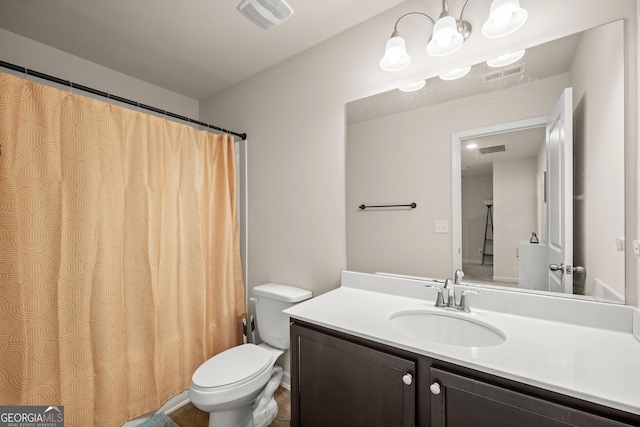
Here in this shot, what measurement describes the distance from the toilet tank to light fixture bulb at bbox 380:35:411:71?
1457 millimetres

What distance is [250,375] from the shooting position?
1.45 metres

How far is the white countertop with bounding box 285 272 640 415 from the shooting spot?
71cm

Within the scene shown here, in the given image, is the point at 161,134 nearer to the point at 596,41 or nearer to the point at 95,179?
the point at 95,179

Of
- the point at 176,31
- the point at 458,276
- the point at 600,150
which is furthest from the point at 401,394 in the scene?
the point at 176,31

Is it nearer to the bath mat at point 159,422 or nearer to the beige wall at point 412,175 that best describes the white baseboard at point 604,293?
the beige wall at point 412,175

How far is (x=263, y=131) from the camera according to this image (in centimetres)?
218

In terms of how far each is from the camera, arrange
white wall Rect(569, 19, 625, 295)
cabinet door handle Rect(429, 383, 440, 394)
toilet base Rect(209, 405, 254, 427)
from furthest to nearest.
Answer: toilet base Rect(209, 405, 254, 427)
white wall Rect(569, 19, 625, 295)
cabinet door handle Rect(429, 383, 440, 394)

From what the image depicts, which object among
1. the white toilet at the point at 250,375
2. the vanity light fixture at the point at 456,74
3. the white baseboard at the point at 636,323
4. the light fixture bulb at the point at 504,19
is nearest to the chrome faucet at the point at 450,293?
the white baseboard at the point at 636,323

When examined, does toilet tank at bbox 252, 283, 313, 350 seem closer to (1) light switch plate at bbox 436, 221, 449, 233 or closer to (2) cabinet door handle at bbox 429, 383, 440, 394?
(1) light switch plate at bbox 436, 221, 449, 233

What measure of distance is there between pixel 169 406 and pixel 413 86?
2523 mm

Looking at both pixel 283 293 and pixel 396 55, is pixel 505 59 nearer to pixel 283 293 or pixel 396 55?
pixel 396 55

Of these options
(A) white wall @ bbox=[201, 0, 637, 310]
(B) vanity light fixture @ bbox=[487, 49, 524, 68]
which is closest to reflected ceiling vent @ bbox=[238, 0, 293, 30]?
(A) white wall @ bbox=[201, 0, 637, 310]

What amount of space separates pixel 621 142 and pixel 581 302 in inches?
24.5

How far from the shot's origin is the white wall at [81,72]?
1712 mm
